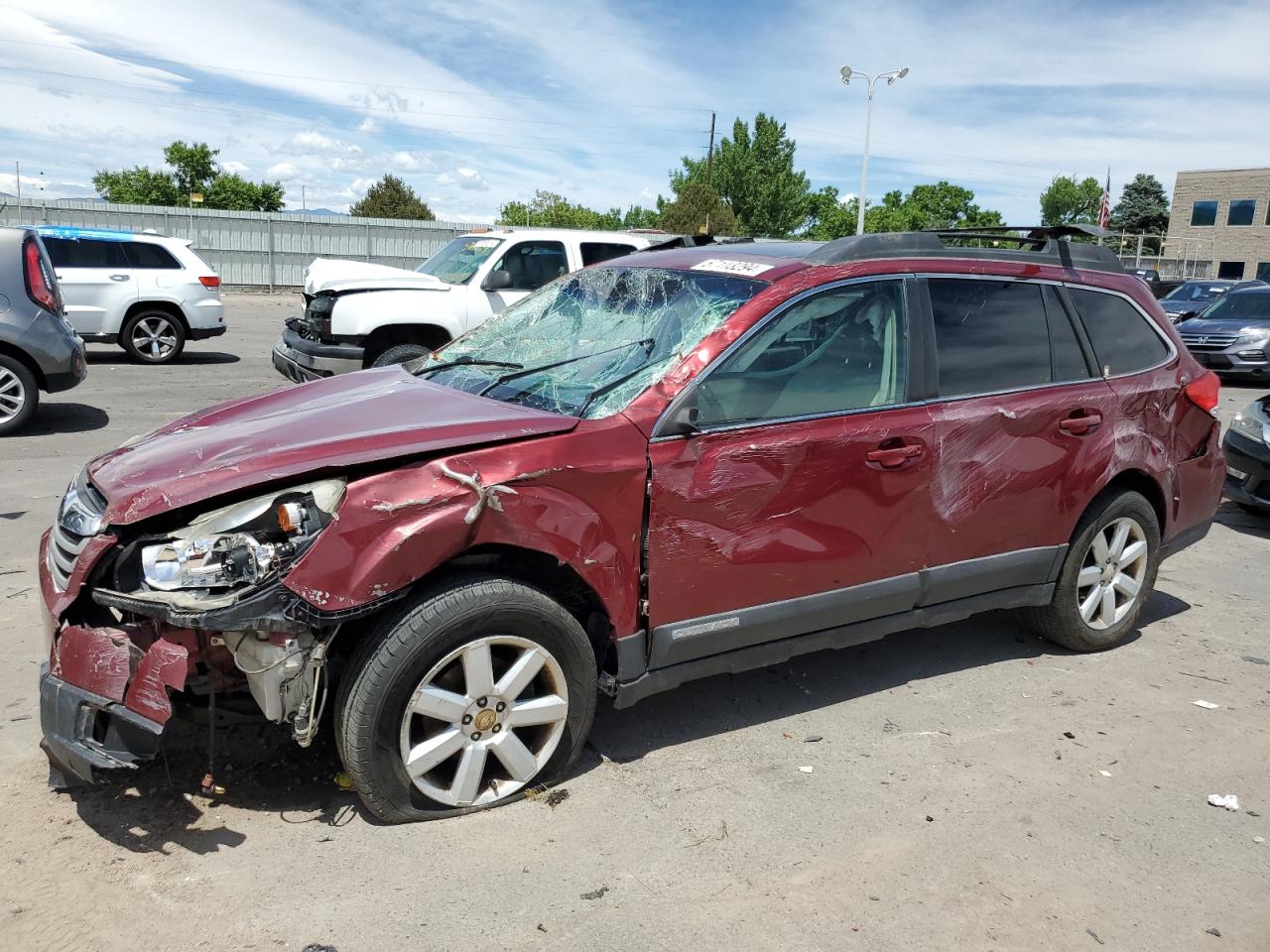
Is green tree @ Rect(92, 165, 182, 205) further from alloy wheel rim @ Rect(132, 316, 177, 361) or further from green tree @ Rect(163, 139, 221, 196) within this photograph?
alloy wheel rim @ Rect(132, 316, 177, 361)

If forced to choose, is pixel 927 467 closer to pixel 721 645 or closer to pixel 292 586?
pixel 721 645

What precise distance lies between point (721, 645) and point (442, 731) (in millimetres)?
1005

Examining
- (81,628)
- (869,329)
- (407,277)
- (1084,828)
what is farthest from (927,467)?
(407,277)

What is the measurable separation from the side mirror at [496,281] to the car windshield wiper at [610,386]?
24.1ft

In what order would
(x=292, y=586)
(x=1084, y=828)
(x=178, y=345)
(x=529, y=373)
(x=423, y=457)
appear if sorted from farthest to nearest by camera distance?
(x=178, y=345) < (x=529, y=373) < (x=1084, y=828) < (x=423, y=457) < (x=292, y=586)

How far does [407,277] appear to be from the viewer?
1062 centimetres

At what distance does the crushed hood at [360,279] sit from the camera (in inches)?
396

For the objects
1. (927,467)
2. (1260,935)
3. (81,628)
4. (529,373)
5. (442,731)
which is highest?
(529,373)

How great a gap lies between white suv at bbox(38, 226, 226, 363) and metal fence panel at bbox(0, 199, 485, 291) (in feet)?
53.4

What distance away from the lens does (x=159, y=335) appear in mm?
14219

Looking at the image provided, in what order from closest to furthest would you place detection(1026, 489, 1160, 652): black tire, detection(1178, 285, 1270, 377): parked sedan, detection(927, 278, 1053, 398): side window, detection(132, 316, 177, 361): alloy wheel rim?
detection(927, 278, 1053, 398): side window, detection(1026, 489, 1160, 652): black tire, detection(132, 316, 177, 361): alloy wheel rim, detection(1178, 285, 1270, 377): parked sedan

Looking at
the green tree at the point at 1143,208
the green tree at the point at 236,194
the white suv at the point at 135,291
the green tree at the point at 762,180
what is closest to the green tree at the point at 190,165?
the green tree at the point at 236,194

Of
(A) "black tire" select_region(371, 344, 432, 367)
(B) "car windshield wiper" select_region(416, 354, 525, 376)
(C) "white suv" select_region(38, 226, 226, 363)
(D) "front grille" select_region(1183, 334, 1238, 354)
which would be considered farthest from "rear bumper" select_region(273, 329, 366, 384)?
(D) "front grille" select_region(1183, 334, 1238, 354)

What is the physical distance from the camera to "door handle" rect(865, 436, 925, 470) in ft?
12.5
